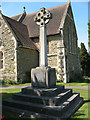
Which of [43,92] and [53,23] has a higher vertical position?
[53,23]

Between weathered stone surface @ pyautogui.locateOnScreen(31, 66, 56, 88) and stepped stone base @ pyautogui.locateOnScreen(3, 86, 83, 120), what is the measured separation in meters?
0.34

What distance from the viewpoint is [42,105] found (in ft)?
15.2

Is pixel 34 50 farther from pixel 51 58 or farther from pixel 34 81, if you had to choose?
pixel 34 81

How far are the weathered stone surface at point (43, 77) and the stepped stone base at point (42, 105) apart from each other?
0.34m

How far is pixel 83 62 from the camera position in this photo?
28016 millimetres

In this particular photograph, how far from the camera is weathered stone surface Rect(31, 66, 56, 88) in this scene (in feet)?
18.0

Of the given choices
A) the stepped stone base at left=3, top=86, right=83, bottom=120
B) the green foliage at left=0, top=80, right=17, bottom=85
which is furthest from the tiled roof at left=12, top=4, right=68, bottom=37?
the stepped stone base at left=3, top=86, right=83, bottom=120

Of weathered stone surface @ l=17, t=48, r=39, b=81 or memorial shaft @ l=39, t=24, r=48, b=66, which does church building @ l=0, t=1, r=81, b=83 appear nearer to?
weathered stone surface @ l=17, t=48, r=39, b=81

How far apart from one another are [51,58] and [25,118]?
39.7 ft

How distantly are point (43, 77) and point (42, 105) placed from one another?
1332mm

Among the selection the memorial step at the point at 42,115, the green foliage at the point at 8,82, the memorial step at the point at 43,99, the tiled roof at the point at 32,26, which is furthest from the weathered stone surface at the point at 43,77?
the tiled roof at the point at 32,26

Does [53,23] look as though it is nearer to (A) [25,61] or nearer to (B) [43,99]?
(A) [25,61]

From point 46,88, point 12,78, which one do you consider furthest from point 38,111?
point 12,78

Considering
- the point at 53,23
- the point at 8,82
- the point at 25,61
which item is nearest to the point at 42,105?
the point at 8,82
